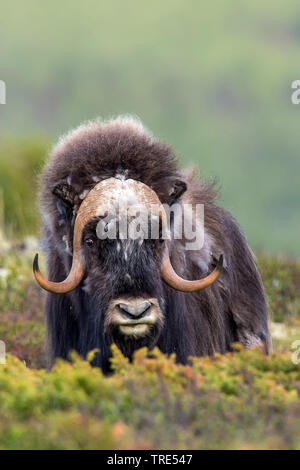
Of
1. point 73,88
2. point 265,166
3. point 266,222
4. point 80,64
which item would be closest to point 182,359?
point 266,222

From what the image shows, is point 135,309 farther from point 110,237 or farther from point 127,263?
point 110,237

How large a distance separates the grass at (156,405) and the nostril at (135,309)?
78 cm

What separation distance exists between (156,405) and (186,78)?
176 feet

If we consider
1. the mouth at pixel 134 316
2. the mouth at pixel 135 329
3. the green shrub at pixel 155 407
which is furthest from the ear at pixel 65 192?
the green shrub at pixel 155 407

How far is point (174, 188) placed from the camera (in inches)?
206

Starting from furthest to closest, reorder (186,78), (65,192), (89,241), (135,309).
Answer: (186,78)
(65,192)
(89,241)
(135,309)

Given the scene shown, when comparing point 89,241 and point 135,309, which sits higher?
point 89,241

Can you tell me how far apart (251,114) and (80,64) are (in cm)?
1471

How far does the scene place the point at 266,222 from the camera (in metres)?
38.6

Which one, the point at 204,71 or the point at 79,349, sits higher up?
the point at 204,71

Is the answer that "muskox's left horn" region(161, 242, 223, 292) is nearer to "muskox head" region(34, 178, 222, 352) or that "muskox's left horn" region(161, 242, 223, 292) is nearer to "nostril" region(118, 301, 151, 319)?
"muskox head" region(34, 178, 222, 352)

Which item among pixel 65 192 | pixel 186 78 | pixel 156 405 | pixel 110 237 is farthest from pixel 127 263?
pixel 186 78

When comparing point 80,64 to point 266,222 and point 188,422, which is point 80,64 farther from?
point 188,422

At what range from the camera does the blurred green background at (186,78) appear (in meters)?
42.1
